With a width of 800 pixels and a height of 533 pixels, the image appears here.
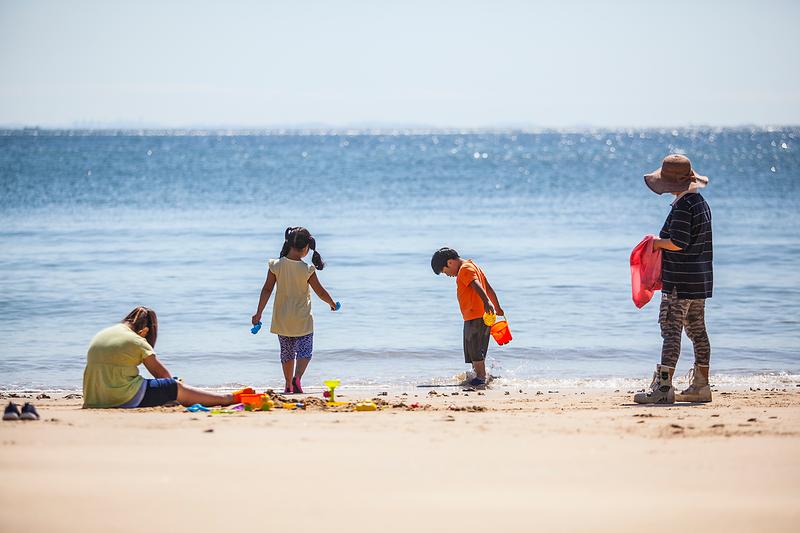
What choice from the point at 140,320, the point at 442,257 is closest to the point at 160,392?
the point at 140,320

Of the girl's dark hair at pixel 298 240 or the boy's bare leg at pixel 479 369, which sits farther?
the boy's bare leg at pixel 479 369

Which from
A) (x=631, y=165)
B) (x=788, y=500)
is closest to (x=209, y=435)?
(x=788, y=500)

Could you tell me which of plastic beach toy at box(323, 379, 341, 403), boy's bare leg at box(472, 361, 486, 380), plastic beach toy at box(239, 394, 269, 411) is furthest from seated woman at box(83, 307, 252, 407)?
boy's bare leg at box(472, 361, 486, 380)

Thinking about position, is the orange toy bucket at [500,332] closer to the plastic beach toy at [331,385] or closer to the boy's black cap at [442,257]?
the boy's black cap at [442,257]

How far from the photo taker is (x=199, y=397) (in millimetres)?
6992

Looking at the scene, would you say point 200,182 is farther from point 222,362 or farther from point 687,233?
point 687,233

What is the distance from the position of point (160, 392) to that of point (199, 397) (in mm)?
283

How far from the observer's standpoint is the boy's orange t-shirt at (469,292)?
27.5 feet

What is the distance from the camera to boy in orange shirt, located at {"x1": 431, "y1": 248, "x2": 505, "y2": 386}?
839cm

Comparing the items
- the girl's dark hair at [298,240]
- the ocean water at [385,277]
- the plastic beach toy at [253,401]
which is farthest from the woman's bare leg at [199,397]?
the ocean water at [385,277]

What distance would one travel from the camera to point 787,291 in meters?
13.5

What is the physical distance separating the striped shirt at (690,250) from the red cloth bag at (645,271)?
0.08 m

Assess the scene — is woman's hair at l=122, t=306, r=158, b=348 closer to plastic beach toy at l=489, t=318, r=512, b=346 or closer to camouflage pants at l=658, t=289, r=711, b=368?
plastic beach toy at l=489, t=318, r=512, b=346

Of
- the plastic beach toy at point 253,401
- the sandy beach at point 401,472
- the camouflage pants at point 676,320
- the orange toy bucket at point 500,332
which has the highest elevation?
the camouflage pants at point 676,320
